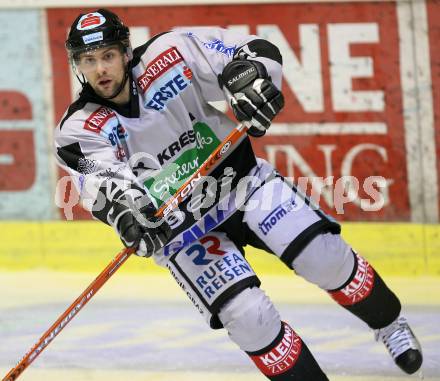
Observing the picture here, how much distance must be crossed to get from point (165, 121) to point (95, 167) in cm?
30

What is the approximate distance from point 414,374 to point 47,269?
2.53 m

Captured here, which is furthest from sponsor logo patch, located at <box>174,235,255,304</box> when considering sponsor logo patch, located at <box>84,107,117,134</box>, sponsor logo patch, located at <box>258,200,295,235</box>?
sponsor logo patch, located at <box>84,107,117,134</box>

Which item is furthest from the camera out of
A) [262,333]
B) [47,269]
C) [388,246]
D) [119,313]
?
[47,269]

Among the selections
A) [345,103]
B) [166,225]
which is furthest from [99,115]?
[345,103]

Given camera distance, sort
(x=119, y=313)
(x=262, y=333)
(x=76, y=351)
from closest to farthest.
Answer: (x=262, y=333), (x=76, y=351), (x=119, y=313)

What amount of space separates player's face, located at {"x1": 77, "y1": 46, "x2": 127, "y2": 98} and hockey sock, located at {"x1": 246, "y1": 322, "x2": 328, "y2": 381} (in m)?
0.97

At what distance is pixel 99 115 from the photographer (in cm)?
363

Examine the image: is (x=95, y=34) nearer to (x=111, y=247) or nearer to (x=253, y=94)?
(x=253, y=94)

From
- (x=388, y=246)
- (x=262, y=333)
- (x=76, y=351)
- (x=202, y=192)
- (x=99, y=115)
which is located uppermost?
(x=99, y=115)

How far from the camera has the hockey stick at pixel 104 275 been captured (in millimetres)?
3582

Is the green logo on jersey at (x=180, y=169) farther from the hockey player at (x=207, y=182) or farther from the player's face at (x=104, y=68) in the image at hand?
the player's face at (x=104, y=68)

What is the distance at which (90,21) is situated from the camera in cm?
365

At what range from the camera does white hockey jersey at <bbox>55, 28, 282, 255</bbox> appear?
11.8 ft

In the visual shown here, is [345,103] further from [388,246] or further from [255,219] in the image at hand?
[255,219]
